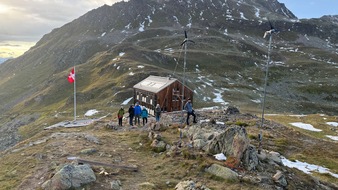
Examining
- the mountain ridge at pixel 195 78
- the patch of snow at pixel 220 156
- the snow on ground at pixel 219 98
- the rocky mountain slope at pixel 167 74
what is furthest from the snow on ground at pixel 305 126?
the snow on ground at pixel 219 98

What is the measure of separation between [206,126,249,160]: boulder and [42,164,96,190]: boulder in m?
9.20

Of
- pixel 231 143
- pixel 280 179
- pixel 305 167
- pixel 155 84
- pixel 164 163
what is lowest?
pixel 305 167

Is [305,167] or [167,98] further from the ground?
[167,98]

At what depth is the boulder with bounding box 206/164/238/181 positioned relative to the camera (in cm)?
1864

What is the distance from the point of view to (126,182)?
737 inches

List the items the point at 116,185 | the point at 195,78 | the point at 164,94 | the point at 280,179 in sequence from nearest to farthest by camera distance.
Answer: the point at 116,185
the point at 280,179
the point at 164,94
the point at 195,78

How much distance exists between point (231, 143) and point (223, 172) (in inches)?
130

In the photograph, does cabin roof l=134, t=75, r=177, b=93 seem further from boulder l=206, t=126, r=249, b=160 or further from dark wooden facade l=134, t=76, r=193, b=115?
boulder l=206, t=126, r=249, b=160

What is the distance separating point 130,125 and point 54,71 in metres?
153

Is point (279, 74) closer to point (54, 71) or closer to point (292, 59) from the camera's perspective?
point (292, 59)

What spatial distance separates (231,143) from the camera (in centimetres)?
2180

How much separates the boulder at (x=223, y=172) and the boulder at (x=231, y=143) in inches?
70.2

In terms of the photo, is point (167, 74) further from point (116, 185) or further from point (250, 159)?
point (116, 185)

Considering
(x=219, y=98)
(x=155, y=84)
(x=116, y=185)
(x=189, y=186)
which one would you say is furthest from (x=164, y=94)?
(x=219, y=98)
